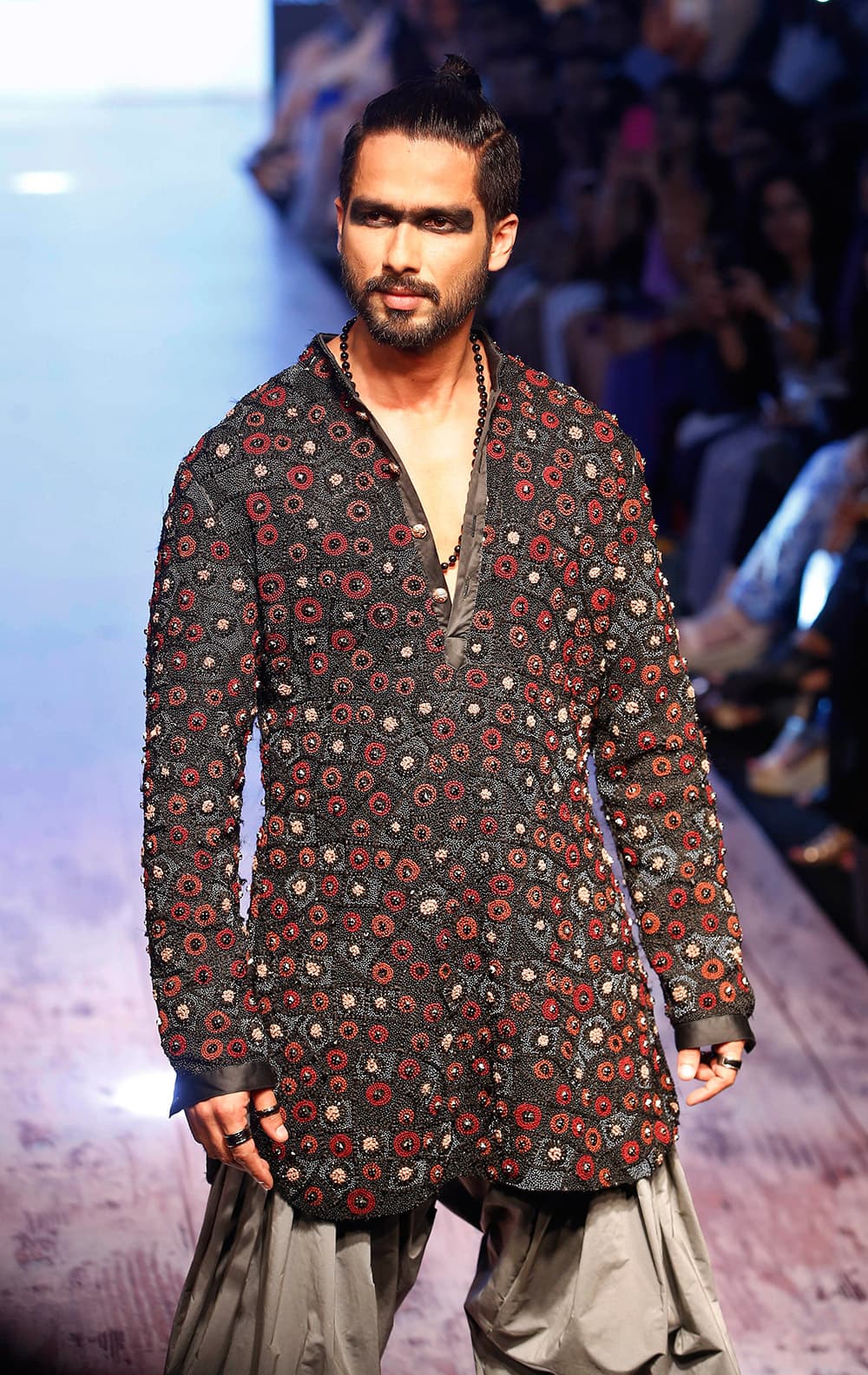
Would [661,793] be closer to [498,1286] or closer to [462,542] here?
[462,542]

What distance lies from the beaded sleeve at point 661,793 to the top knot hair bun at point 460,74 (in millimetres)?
341

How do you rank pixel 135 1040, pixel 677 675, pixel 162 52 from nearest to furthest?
1. pixel 677 675
2. pixel 135 1040
3. pixel 162 52

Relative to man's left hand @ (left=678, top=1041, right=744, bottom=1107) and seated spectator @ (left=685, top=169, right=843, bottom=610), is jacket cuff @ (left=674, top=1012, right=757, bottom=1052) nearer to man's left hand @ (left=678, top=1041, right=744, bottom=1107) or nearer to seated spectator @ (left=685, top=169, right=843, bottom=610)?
man's left hand @ (left=678, top=1041, right=744, bottom=1107)

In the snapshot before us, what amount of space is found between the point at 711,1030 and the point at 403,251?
2.52 feet

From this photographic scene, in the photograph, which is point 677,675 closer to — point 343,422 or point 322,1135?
point 343,422

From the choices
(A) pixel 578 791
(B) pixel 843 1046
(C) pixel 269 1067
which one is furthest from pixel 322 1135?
(B) pixel 843 1046

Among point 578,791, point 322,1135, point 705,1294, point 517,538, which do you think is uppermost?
point 517,538

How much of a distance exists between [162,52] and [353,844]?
31.2ft

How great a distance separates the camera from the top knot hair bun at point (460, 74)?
181 cm

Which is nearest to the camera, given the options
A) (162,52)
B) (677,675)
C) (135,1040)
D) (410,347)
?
(410,347)

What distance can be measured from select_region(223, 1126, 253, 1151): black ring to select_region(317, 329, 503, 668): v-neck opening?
0.44m

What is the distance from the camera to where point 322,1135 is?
Answer: 185 cm

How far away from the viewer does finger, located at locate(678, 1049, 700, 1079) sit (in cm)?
196

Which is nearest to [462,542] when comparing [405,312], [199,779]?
[405,312]
